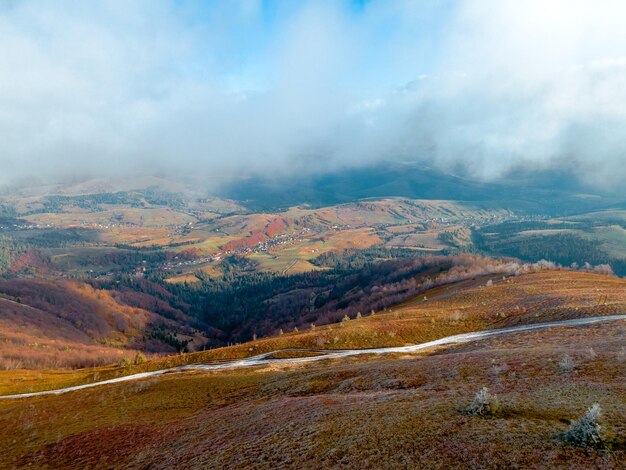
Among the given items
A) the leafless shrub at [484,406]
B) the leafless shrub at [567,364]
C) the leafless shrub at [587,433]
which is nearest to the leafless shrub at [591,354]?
the leafless shrub at [567,364]

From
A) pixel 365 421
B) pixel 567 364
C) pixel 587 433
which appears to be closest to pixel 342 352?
pixel 567 364

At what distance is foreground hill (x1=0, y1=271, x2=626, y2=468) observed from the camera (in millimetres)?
21484

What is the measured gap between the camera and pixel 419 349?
7425cm

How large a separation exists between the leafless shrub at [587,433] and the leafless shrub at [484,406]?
17.2 feet

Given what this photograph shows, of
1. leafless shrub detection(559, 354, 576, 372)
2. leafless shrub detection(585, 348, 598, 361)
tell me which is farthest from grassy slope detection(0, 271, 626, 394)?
leafless shrub detection(559, 354, 576, 372)

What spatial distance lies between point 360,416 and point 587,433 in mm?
15123

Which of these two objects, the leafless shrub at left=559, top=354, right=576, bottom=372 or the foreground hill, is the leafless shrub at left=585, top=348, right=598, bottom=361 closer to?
the foreground hill

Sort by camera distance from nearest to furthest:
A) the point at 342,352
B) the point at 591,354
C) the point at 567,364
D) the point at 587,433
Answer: the point at 587,433, the point at 567,364, the point at 591,354, the point at 342,352

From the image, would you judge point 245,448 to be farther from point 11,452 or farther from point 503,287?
point 503,287

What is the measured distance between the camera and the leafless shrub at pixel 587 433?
19.2m

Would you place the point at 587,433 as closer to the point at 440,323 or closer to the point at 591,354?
the point at 591,354

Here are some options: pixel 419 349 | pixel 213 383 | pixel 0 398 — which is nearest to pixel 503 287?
pixel 419 349

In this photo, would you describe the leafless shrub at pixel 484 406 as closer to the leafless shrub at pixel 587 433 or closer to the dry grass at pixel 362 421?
the dry grass at pixel 362 421

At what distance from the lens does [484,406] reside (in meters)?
25.3
